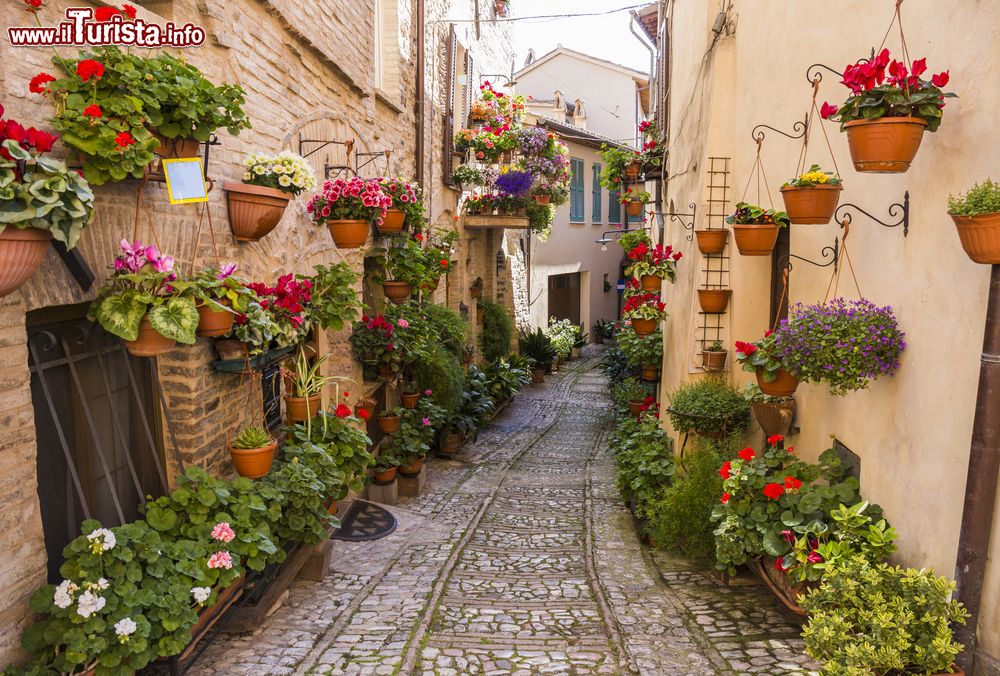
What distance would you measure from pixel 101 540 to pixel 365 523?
4442 millimetres

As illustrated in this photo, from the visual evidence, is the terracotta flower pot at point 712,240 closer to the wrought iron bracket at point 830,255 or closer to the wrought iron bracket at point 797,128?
the wrought iron bracket at point 797,128

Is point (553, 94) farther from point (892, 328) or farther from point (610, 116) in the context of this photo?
point (892, 328)

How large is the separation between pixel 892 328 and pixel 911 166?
84cm

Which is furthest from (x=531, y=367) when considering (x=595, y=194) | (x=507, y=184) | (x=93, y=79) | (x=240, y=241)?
(x=93, y=79)

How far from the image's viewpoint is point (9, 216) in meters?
2.59

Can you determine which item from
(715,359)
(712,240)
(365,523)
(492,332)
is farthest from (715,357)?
(492,332)

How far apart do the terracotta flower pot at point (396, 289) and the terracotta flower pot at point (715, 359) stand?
136 inches

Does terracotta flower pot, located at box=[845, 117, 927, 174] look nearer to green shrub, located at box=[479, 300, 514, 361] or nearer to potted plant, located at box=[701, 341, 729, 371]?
potted plant, located at box=[701, 341, 729, 371]

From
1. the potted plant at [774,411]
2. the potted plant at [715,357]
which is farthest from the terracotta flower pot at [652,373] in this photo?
the potted plant at [774,411]

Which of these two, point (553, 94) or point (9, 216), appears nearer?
point (9, 216)

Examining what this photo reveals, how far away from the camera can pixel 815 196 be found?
4363 mm

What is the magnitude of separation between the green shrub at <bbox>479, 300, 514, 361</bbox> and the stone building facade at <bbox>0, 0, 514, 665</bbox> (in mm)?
5169

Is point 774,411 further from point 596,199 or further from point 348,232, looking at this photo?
point 596,199

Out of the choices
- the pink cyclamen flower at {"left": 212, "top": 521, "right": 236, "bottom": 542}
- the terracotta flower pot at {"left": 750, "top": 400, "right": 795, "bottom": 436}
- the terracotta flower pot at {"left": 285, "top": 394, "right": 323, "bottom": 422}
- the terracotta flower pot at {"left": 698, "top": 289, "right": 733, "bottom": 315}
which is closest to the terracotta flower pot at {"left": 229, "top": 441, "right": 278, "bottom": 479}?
the pink cyclamen flower at {"left": 212, "top": 521, "right": 236, "bottom": 542}
